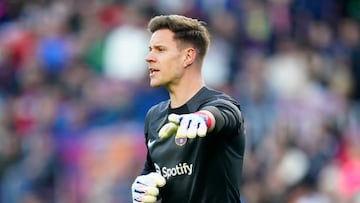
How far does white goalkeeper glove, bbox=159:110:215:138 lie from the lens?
218 inches

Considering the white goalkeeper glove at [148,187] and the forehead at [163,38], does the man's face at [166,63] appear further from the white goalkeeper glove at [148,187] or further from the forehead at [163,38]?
the white goalkeeper glove at [148,187]

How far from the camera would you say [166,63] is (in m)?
6.69

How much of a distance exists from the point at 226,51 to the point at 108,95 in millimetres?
1755

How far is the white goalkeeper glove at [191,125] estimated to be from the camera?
5543mm

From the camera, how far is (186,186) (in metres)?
6.47

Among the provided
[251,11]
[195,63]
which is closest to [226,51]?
[251,11]

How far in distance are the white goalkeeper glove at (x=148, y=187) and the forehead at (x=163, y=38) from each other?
0.85 metres

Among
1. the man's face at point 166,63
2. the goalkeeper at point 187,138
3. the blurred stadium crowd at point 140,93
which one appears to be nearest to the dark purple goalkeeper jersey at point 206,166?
the goalkeeper at point 187,138

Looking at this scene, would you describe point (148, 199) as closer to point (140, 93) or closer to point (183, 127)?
point (183, 127)

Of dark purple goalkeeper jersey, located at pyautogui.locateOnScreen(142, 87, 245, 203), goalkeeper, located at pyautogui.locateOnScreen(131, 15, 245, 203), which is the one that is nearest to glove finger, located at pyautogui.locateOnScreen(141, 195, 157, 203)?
goalkeeper, located at pyautogui.locateOnScreen(131, 15, 245, 203)

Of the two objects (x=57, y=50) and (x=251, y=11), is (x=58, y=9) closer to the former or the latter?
(x=57, y=50)

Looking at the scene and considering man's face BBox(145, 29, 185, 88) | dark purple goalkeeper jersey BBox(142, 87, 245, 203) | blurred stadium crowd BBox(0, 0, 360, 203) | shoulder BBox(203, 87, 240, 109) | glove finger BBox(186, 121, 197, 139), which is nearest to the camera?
glove finger BBox(186, 121, 197, 139)

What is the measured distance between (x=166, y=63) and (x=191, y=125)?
1182 mm

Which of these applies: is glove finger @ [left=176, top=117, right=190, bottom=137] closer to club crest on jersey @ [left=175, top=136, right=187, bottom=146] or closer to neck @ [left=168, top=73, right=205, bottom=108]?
club crest on jersey @ [left=175, top=136, right=187, bottom=146]
